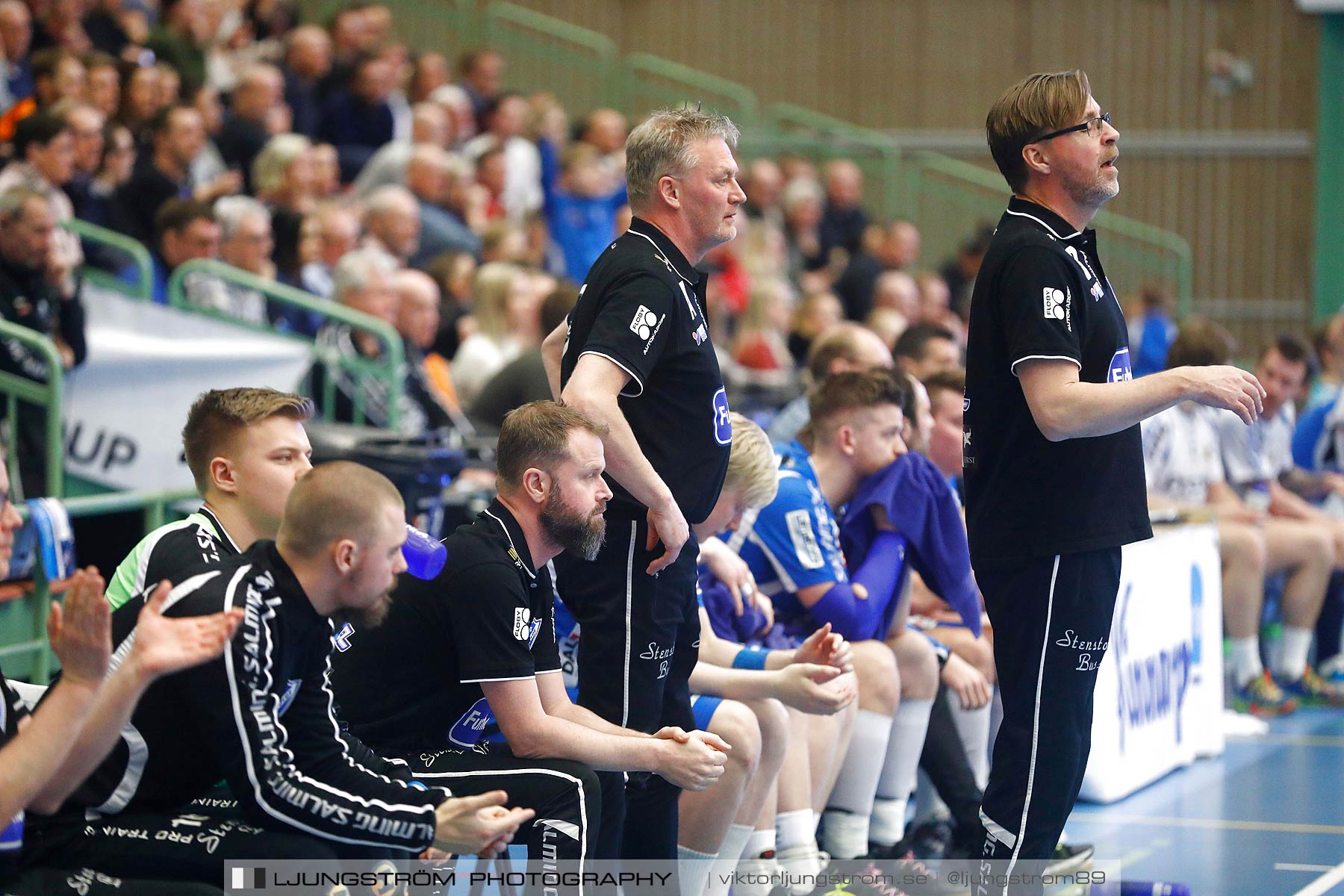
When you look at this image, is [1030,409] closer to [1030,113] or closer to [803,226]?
[1030,113]

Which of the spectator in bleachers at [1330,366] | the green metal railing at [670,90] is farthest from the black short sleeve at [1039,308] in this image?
the green metal railing at [670,90]

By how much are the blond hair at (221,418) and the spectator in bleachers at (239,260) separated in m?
3.80

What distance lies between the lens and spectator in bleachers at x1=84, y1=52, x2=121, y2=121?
8.63m

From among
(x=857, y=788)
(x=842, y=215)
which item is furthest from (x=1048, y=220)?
(x=842, y=215)

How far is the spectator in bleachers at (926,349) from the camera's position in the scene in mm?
6848

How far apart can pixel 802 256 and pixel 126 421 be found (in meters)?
8.26

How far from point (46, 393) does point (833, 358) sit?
300cm

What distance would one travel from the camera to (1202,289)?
52.0 feet

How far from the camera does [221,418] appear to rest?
11.2ft

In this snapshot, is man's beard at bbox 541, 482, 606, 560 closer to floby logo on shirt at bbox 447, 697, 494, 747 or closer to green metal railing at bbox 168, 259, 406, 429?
floby logo on shirt at bbox 447, 697, 494, 747

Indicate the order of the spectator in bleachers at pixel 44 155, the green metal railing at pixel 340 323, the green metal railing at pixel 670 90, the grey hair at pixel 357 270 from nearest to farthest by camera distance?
the green metal railing at pixel 340 323, the spectator in bleachers at pixel 44 155, the grey hair at pixel 357 270, the green metal railing at pixel 670 90

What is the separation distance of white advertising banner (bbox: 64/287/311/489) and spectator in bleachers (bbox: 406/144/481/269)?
3538 millimetres

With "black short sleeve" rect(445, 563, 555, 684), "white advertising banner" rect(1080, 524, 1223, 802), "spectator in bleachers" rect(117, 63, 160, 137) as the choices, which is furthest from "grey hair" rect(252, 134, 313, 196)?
"black short sleeve" rect(445, 563, 555, 684)

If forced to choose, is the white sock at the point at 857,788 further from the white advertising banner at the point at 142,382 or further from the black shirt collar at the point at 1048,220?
the white advertising banner at the point at 142,382
